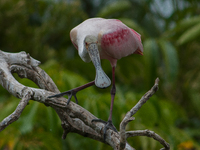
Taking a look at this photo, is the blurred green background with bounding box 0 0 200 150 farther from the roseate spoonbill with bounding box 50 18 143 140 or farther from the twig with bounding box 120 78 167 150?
the twig with bounding box 120 78 167 150

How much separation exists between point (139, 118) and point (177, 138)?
0.55 m

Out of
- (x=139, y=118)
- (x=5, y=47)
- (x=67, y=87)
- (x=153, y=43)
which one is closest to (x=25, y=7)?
(x=5, y=47)

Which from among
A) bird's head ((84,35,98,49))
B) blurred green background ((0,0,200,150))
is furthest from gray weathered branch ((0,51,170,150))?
blurred green background ((0,0,200,150))

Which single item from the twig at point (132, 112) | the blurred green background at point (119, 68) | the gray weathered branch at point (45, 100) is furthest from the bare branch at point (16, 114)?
the blurred green background at point (119, 68)

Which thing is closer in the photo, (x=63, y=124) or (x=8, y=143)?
(x=63, y=124)

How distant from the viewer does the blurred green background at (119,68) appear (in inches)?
112

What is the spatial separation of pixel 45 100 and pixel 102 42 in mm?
484

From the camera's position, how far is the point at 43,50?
4.88 meters

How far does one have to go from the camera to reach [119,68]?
4918mm

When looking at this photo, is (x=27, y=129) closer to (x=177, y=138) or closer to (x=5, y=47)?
(x=177, y=138)

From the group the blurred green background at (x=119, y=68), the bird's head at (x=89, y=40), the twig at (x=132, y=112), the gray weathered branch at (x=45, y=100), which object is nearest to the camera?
the twig at (x=132, y=112)

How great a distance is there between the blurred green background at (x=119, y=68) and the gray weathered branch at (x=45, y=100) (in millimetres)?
981

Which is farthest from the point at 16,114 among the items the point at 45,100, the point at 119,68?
the point at 119,68

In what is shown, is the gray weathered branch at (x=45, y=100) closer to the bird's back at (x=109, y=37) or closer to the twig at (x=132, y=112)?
the twig at (x=132, y=112)
